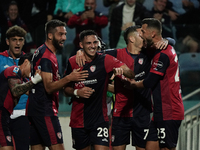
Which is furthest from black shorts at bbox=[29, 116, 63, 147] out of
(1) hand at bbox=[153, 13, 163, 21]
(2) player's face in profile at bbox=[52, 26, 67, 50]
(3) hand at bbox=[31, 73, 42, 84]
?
(1) hand at bbox=[153, 13, 163, 21]

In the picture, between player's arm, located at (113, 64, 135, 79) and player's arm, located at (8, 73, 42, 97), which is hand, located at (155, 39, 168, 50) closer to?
player's arm, located at (113, 64, 135, 79)

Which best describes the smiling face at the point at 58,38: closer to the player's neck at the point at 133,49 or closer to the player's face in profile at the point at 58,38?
the player's face in profile at the point at 58,38

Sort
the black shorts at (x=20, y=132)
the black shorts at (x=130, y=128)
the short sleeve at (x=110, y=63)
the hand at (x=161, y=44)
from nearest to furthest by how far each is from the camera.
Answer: the hand at (x=161, y=44)
the short sleeve at (x=110, y=63)
the black shorts at (x=130, y=128)
the black shorts at (x=20, y=132)

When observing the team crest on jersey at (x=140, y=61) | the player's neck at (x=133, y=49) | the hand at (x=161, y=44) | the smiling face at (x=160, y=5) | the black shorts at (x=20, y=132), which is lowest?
the black shorts at (x=20, y=132)

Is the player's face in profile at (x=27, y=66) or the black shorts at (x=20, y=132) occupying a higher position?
the player's face in profile at (x=27, y=66)

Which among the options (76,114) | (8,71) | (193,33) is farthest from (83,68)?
(193,33)

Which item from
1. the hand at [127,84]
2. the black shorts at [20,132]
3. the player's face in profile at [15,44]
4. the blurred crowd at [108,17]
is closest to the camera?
the hand at [127,84]

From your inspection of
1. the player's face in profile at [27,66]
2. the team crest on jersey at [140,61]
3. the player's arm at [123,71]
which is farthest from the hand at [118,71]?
the player's face in profile at [27,66]

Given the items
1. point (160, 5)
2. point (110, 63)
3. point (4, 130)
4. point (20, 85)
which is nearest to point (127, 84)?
point (110, 63)

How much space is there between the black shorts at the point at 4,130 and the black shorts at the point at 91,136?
0.84 metres

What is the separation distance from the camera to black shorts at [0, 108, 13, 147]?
468 cm

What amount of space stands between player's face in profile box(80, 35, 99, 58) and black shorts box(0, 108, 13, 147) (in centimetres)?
131

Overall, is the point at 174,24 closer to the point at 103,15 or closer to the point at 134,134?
the point at 103,15

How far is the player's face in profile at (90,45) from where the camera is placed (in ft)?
15.2
